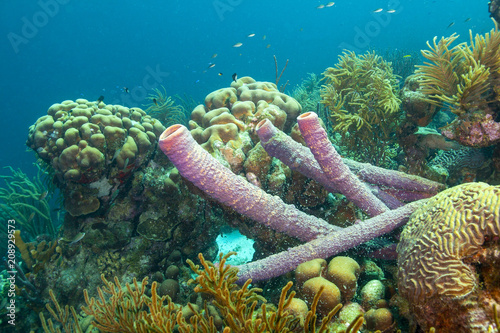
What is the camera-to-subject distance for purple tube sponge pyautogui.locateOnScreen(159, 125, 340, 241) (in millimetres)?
2486

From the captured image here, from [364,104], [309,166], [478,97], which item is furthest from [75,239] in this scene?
[478,97]

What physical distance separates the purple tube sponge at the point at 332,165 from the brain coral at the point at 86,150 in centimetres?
285

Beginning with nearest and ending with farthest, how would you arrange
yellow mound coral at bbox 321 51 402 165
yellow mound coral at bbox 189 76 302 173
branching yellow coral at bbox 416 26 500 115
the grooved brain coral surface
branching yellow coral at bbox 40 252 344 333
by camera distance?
branching yellow coral at bbox 40 252 344 333 < the grooved brain coral surface < branching yellow coral at bbox 416 26 500 115 < yellow mound coral at bbox 189 76 302 173 < yellow mound coral at bbox 321 51 402 165

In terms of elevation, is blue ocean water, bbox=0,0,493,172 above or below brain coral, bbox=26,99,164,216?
above

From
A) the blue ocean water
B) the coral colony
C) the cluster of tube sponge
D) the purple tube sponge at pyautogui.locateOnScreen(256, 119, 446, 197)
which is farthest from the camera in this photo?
the blue ocean water

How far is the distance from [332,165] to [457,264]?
1432 millimetres

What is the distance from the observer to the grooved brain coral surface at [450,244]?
167 centimetres

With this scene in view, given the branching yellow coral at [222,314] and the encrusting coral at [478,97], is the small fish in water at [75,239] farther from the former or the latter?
the encrusting coral at [478,97]

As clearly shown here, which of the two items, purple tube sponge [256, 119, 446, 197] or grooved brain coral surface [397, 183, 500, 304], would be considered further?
purple tube sponge [256, 119, 446, 197]

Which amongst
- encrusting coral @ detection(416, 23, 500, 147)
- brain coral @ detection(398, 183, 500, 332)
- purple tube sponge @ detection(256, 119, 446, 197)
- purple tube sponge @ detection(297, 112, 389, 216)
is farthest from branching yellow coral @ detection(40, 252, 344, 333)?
encrusting coral @ detection(416, 23, 500, 147)

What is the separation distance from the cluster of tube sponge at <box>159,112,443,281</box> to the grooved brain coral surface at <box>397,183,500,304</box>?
0.64 metres

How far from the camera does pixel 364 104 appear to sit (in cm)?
455

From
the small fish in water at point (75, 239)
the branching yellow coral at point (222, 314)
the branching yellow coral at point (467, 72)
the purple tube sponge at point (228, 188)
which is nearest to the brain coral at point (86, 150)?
the small fish in water at point (75, 239)

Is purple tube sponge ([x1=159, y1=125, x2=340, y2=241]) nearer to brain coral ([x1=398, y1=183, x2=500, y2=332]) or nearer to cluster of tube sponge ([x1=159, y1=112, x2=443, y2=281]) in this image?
cluster of tube sponge ([x1=159, y1=112, x2=443, y2=281])
